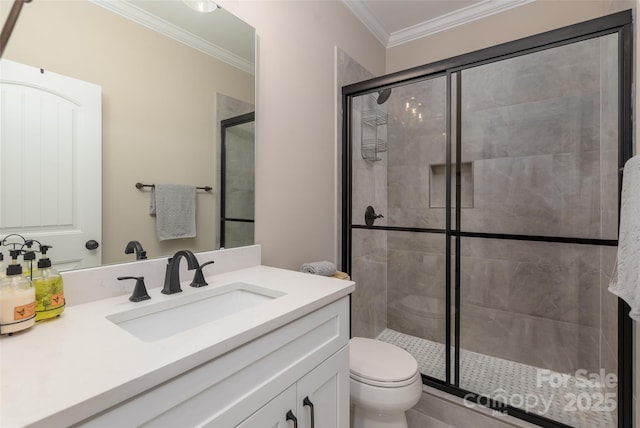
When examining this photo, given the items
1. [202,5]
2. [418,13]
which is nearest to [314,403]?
[202,5]

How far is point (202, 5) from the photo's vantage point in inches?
48.1

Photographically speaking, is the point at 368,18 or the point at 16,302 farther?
the point at 368,18

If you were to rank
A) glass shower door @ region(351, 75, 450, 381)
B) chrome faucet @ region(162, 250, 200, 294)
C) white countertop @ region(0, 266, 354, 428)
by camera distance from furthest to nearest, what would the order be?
glass shower door @ region(351, 75, 450, 381), chrome faucet @ region(162, 250, 200, 294), white countertop @ region(0, 266, 354, 428)

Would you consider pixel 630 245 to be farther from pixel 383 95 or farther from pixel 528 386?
pixel 383 95

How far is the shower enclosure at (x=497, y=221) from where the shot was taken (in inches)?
67.7

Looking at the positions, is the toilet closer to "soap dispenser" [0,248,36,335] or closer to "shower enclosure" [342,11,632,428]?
"shower enclosure" [342,11,632,428]

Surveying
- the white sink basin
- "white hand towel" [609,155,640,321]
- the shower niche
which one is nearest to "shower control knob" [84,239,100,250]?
the white sink basin

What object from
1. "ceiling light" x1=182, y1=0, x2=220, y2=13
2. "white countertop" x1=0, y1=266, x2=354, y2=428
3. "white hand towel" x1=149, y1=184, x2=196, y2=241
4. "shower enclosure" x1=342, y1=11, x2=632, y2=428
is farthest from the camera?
"shower enclosure" x1=342, y1=11, x2=632, y2=428

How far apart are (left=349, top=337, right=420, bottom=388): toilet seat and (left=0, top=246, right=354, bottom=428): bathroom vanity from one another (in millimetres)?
289

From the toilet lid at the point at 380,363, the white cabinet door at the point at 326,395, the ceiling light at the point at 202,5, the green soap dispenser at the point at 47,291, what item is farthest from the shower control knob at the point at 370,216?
the green soap dispenser at the point at 47,291

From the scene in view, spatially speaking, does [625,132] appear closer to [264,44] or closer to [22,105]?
[264,44]

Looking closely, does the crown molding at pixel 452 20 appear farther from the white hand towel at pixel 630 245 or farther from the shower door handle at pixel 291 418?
the shower door handle at pixel 291 418

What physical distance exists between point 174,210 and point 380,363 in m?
1.14

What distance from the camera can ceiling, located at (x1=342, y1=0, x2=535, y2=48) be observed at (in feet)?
7.17
